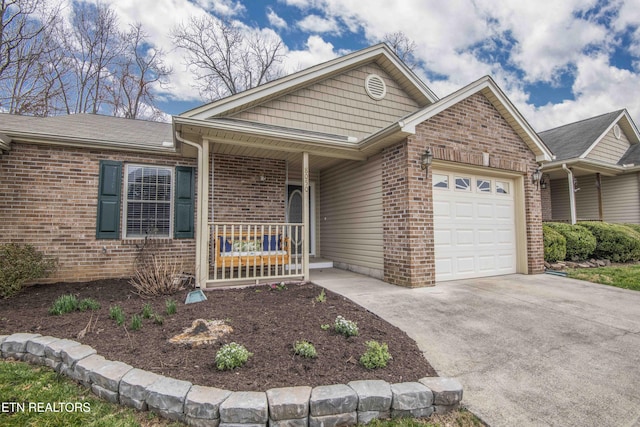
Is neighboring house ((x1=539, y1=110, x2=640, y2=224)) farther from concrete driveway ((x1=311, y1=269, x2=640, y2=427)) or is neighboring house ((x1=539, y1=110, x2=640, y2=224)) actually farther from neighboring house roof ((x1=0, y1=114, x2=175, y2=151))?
neighboring house roof ((x1=0, y1=114, x2=175, y2=151))

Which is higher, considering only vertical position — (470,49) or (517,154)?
(470,49)

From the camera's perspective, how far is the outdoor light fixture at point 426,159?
5.66 meters

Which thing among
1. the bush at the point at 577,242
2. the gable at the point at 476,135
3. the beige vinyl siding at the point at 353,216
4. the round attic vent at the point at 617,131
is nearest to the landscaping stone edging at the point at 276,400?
the beige vinyl siding at the point at 353,216

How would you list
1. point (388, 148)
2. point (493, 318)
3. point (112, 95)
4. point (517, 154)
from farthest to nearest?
point (112, 95)
point (517, 154)
point (388, 148)
point (493, 318)

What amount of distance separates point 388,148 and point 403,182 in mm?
912

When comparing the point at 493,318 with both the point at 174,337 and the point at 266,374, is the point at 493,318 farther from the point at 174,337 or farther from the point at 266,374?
the point at 174,337

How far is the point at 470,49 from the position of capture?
13.8 meters

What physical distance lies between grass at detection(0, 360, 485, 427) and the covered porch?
8.80 feet

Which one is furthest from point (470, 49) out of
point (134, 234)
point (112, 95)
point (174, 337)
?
point (112, 95)

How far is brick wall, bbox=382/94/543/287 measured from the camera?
567cm

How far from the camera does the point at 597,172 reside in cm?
1081

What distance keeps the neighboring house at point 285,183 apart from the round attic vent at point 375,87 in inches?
3.3

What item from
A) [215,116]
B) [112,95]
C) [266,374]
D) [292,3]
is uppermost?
[292,3]

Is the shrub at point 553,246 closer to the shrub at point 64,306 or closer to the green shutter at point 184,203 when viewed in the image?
the green shutter at point 184,203
